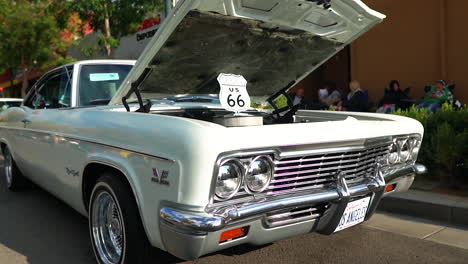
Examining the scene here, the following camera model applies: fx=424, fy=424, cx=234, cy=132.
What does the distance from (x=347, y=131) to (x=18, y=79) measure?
33.0m

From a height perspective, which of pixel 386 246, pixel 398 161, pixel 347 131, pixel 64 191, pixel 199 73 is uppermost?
pixel 199 73

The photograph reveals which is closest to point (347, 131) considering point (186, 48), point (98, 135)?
point (186, 48)

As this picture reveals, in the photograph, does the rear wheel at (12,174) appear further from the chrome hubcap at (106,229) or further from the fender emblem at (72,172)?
the chrome hubcap at (106,229)

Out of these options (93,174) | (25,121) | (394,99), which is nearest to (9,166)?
(25,121)

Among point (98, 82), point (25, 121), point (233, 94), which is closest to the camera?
point (233, 94)

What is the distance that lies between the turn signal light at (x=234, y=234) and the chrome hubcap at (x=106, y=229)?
96 centimetres

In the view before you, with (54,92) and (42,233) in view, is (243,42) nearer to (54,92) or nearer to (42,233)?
(54,92)

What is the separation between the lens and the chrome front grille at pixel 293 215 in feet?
8.18

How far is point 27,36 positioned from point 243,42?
21701 mm

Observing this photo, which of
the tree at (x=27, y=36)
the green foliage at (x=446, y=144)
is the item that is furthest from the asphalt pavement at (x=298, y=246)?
the tree at (x=27, y=36)

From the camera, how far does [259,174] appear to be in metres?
2.49

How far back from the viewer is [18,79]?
3105cm

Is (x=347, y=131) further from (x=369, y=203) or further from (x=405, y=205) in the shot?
(x=405, y=205)

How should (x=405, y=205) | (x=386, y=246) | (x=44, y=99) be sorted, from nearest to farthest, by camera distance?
(x=386, y=246) → (x=405, y=205) → (x=44, y=99)
